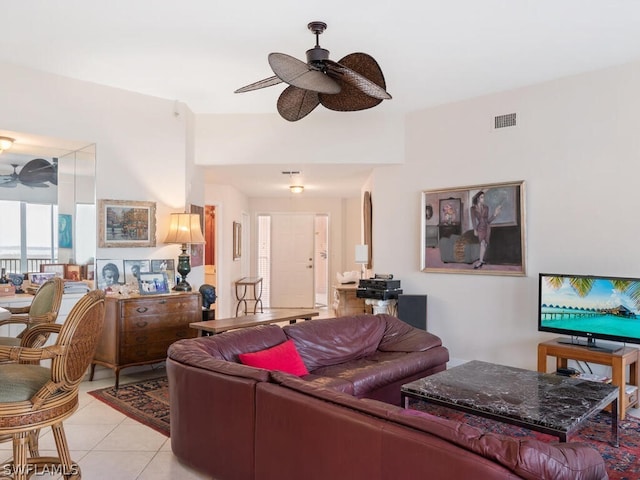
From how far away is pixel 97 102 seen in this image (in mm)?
4520

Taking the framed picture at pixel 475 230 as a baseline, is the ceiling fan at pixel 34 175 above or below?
above

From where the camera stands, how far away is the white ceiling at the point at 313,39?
3.08 m

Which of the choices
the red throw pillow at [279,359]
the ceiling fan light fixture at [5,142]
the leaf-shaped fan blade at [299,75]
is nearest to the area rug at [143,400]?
the red throw pillow at [279,359]

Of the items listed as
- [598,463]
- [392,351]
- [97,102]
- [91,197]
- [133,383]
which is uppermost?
[97,102]

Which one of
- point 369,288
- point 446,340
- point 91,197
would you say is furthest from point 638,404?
point 91,197

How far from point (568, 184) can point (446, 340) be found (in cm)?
201

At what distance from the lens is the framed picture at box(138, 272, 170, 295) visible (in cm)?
458

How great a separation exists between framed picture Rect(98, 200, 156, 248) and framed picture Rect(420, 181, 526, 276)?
293cm

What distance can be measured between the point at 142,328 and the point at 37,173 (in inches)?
73.1

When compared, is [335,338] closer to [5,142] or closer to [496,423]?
[496,423]

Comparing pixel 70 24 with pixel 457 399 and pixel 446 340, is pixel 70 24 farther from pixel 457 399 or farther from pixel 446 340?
pixel 446 340

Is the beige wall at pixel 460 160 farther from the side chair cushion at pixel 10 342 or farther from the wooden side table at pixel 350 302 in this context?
the side chair cushion at pixel 10 342

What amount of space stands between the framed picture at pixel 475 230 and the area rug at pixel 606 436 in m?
1.53

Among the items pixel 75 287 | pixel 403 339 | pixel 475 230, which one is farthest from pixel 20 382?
pixel 475 230
